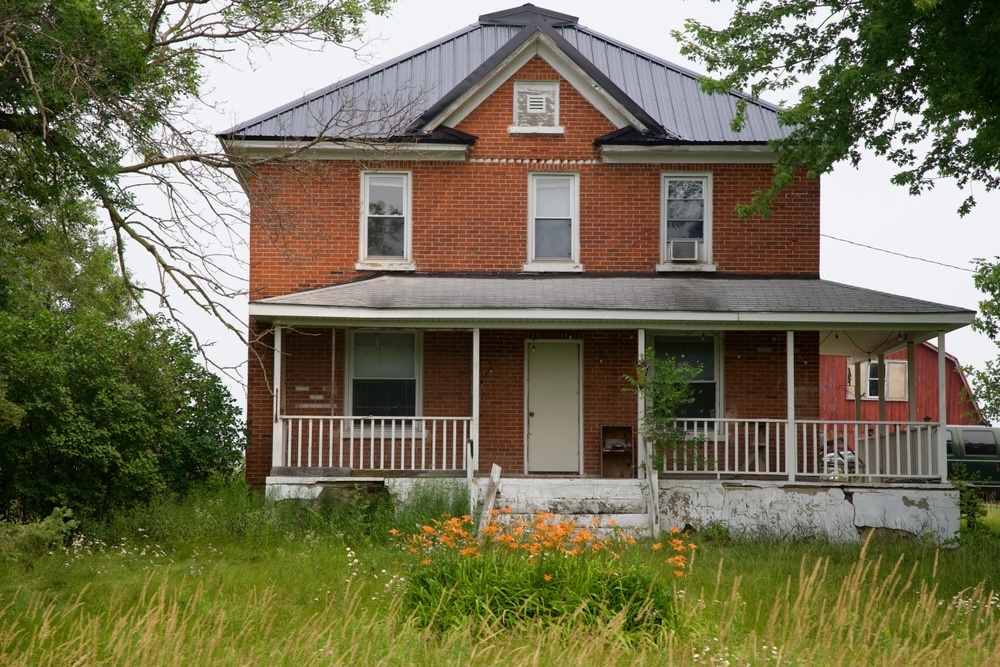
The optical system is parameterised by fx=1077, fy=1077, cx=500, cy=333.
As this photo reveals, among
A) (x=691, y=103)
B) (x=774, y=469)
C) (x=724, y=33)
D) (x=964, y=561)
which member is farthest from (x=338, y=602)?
(x=691, y=103)

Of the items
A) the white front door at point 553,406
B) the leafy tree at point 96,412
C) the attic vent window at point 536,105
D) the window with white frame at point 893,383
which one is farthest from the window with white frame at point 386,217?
the window with white frame at point 893,383

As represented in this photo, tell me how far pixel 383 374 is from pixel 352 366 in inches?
19.8

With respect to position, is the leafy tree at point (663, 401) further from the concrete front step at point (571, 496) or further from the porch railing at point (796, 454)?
the concrete front step at point (571, 496)

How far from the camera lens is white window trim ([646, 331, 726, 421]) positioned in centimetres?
1706

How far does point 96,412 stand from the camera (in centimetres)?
1394

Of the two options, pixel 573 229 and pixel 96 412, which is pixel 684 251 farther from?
pixel 96 412

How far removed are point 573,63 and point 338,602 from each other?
1067 cm

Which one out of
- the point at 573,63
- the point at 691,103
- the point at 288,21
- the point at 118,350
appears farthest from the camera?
the point at 691,103

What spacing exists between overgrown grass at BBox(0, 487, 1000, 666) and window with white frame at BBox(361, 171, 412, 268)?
14.6 ft

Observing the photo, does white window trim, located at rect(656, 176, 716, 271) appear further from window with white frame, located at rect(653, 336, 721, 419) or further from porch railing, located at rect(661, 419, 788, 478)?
porch railing, located at rect(661, 419, 788, 478)

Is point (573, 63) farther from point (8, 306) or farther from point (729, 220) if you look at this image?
point (8, 306)

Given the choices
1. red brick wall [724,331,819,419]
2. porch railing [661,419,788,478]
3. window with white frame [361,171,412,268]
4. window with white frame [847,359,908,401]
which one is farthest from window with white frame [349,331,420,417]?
window with white frame [847,359,908,401]

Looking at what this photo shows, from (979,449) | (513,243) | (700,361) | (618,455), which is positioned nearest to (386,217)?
(513,243)

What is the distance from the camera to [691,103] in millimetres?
18625
